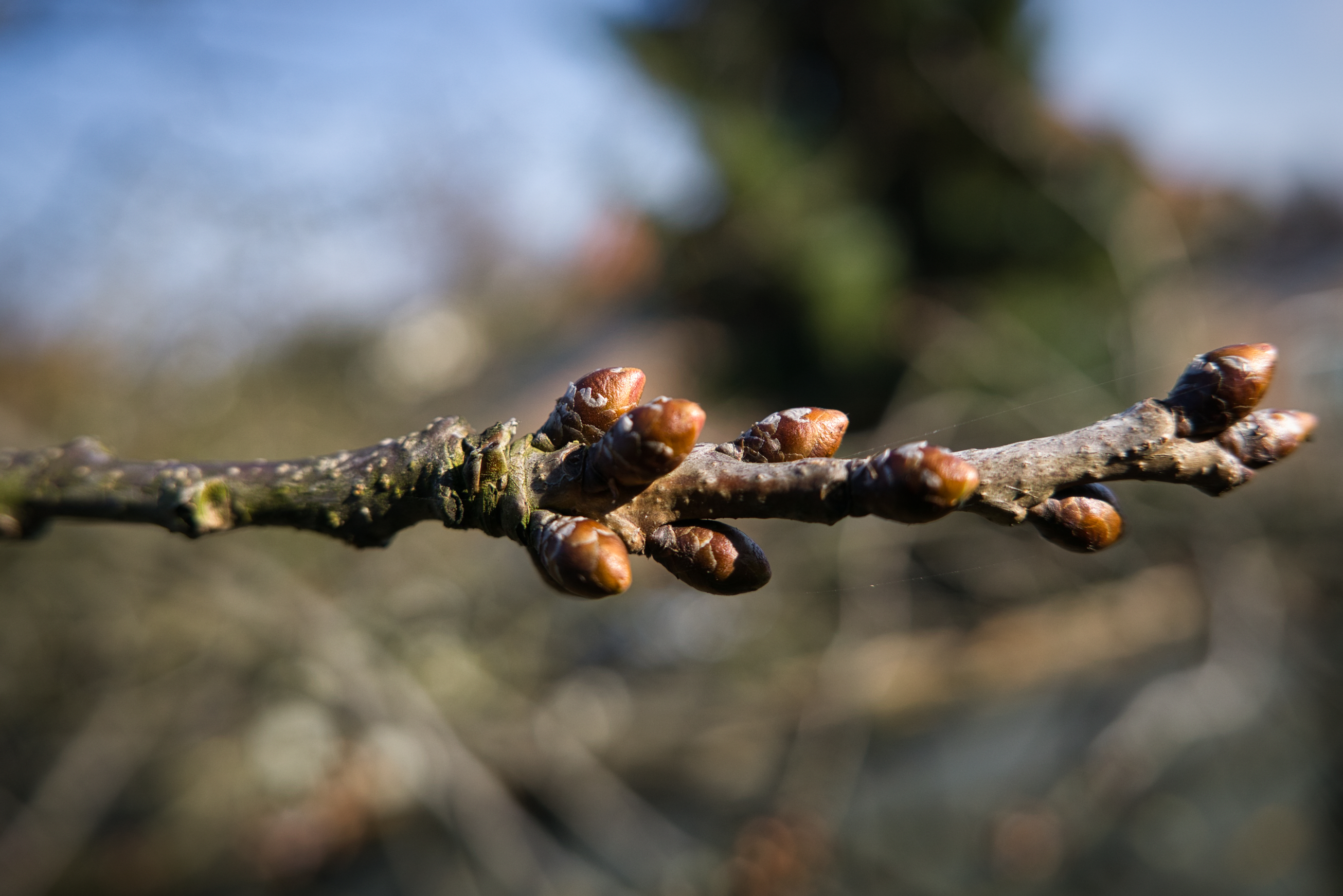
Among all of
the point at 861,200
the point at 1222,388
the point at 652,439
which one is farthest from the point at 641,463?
the point at 861,200

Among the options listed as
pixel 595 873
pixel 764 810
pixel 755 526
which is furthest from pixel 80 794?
pixel 755 526

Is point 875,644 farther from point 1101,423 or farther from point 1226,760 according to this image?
point 1101,423

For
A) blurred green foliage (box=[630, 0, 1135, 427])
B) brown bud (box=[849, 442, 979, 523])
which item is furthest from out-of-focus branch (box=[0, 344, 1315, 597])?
blurred green foliage (box=[630, 0, 1135, 427])

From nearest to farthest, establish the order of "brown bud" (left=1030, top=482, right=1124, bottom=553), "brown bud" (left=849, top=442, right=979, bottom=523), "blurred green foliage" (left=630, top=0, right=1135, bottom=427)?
1. "brown bud" (left=849, top=442, right=979, bottom=523)
2. "brown bud" (left=1030, top=482, right=1124, bottom=553)
3. "blurred green foliage" (left=630, top=0, right=1135, bottom=427)

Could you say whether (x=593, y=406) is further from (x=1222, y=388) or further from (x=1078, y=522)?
(x=1222, y=388)

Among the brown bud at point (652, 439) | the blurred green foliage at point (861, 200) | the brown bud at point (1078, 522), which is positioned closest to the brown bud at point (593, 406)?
the brown bud at point (652, 439)

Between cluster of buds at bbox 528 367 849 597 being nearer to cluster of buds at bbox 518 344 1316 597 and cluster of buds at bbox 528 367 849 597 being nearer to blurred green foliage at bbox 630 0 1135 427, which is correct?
cluster of buds at bbox 518 344 1316 597

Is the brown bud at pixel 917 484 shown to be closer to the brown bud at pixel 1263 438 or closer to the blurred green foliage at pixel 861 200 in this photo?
the brown bud at pixel 1263 438
